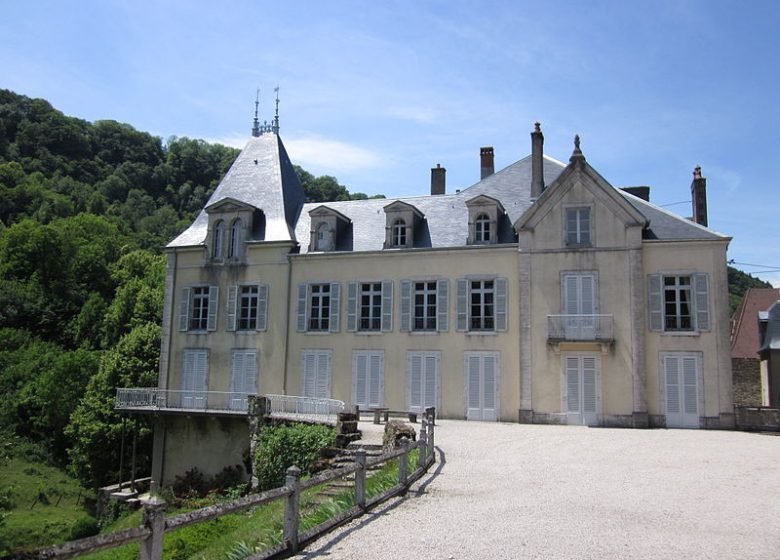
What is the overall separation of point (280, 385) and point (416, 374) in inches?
197

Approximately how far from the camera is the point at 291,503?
23.4 feet

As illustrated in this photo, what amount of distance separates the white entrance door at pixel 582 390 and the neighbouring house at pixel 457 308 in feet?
0.13

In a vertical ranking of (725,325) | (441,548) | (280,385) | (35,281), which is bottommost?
(441,548)

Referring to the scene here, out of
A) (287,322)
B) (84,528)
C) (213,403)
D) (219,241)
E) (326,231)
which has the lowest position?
(84,528)

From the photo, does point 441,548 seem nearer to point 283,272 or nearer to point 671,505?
point 671,505

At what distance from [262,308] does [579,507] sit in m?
17.6

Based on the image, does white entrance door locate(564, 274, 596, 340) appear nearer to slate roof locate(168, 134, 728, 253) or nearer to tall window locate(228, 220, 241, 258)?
slate roof locate(168, 134, 728, 253)

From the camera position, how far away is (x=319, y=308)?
963 inches

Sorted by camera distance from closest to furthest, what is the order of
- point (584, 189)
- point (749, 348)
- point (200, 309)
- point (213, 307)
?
point (584, 189)
point (213, 307)
point (200, 309)
point (749, 348)

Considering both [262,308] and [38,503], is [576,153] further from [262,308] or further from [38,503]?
[38,503]

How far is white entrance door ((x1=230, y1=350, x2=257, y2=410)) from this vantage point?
24562 mm

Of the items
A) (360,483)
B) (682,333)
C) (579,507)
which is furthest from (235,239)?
(579,507)

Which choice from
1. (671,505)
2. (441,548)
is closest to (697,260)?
(671,505)

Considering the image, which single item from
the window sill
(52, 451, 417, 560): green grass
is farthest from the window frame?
(52, 451, 417, 560): green grass
